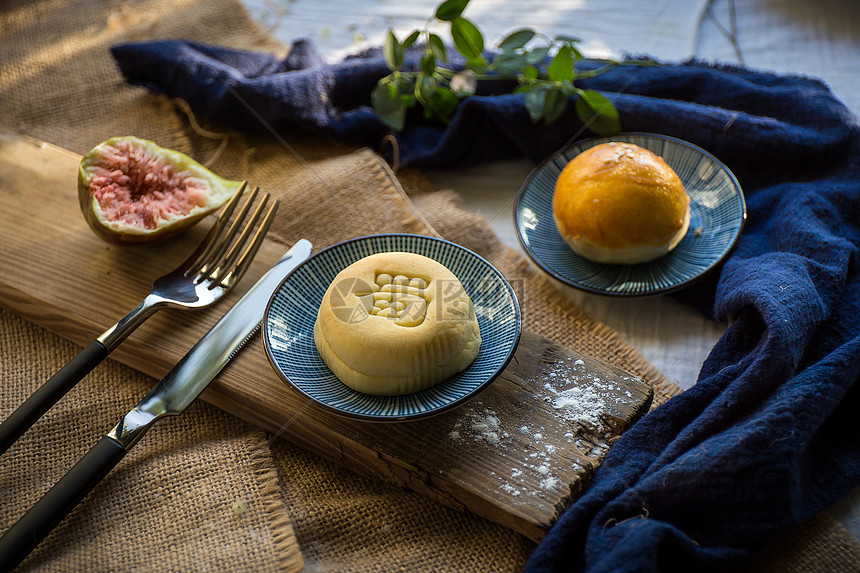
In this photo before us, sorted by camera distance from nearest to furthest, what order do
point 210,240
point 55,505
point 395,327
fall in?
point 55,505 < point 395,327 < point 210,240

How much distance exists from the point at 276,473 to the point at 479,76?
4.21 ft

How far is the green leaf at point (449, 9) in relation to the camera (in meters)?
1.70

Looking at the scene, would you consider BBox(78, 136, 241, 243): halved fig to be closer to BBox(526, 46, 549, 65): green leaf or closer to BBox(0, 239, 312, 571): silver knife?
BBox(0, 239, 312, 571): silver knife

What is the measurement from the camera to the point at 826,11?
93.0 inches

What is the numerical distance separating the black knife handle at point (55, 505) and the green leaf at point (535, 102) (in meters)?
1.27

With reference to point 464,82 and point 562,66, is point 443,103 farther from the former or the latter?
point 562,66

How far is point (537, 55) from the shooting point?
1946 mm

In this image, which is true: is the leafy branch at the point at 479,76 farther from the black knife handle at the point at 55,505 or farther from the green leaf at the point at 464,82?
the black knife handle at the point at 55,505

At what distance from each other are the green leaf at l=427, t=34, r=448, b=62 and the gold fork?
0.62 meters

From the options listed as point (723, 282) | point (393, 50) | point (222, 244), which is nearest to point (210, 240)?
point (222, 244)

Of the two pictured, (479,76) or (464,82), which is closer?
(479,76)

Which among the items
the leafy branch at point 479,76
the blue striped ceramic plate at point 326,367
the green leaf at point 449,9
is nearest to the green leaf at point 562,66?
the leafy branch at point 479,76

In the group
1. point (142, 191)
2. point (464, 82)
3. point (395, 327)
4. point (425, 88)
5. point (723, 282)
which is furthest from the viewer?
point (464, 82)

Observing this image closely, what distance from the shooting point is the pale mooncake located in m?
1.23
